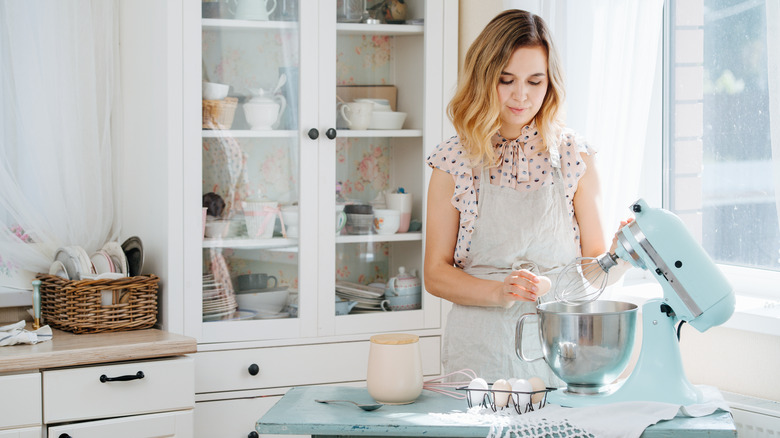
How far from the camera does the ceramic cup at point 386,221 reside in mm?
2756

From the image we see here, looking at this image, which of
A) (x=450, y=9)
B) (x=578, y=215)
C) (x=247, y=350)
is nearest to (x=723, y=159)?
(x=578, y=215)

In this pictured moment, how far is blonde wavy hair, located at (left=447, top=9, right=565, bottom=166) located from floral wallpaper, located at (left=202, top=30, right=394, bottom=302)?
90cm

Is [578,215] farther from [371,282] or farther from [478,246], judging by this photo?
[371,282]

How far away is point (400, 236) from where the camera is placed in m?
2.78

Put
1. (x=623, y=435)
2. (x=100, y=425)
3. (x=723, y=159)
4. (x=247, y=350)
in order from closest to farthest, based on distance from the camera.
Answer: (x=623, y=435) < (x=100, y=425) < (x=723, y=159) < (x=247, y=350)

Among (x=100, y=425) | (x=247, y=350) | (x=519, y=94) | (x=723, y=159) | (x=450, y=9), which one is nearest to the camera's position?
(x=519, y=94)

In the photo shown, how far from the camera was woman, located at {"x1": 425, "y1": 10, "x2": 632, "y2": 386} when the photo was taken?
1763mm

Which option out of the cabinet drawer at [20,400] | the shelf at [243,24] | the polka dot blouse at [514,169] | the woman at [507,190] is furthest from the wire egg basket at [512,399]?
the shelf at [243,24]

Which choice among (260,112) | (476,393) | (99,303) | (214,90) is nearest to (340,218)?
(260,112)

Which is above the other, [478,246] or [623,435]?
[478,246]

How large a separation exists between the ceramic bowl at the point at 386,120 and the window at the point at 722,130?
858 millimetres

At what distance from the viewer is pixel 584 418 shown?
51.2 inches

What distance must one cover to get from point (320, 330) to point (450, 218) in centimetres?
93

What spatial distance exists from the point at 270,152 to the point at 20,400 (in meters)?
1.02
